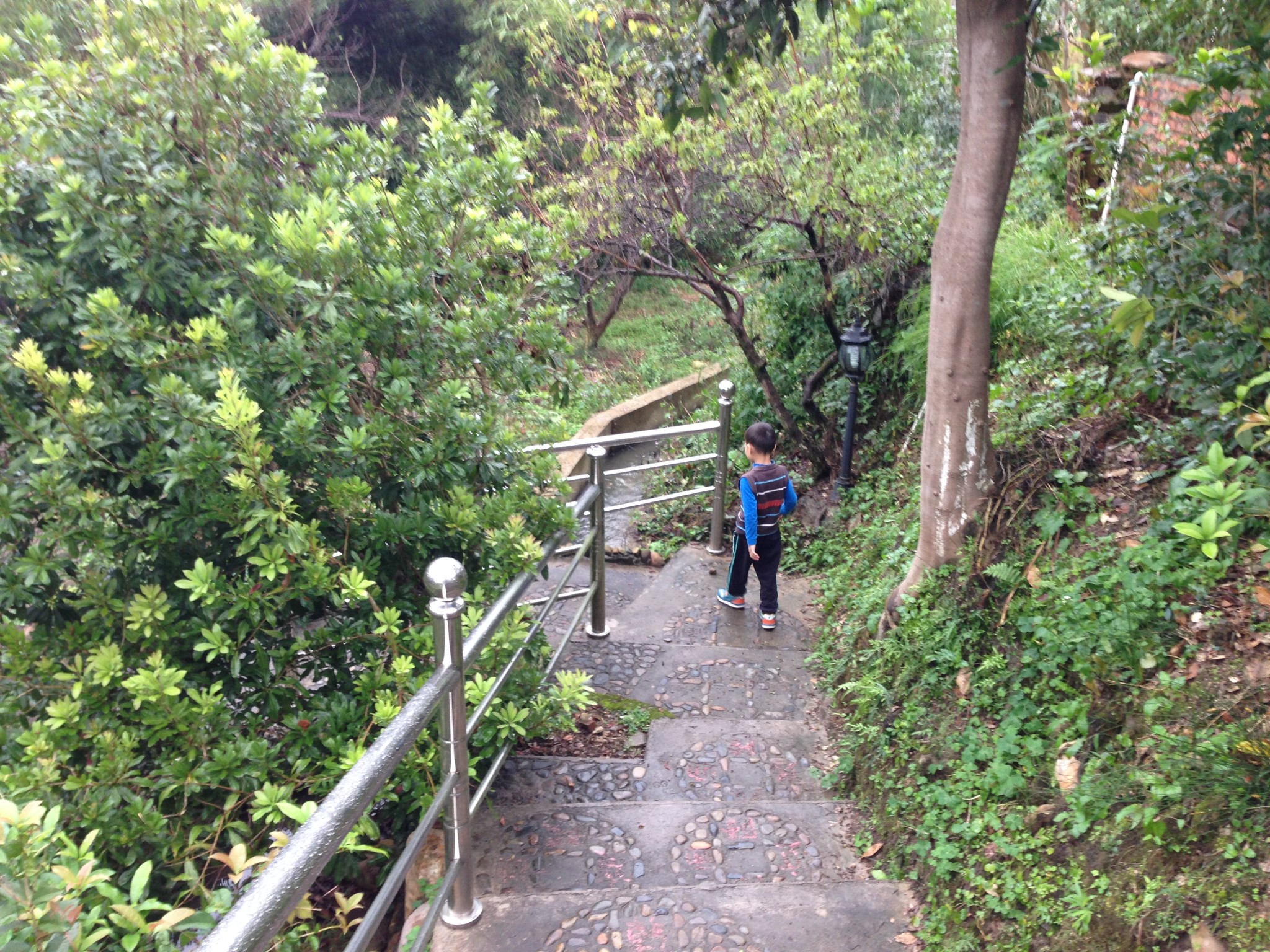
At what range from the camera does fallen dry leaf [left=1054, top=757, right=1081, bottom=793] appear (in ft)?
9.19

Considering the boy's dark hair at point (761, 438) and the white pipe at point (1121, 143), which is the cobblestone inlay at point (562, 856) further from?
the white pipe at point (1121, 143)

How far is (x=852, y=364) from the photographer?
659 cm

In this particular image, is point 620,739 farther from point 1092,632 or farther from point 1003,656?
point 1092,632

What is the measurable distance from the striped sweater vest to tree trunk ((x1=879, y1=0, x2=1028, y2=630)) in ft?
4.17

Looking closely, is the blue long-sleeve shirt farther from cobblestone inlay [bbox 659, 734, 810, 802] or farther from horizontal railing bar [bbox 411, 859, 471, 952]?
horizontal railing bar [bbox 411, 859, 471, 952]

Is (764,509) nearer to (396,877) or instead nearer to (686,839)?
(686,839)

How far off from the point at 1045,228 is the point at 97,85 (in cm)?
636

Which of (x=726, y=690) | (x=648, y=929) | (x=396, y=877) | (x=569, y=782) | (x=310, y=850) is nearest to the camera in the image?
(x=310, y=850)

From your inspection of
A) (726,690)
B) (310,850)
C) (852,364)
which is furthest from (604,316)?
(310,850)

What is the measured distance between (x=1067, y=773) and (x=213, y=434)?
2.88 meters

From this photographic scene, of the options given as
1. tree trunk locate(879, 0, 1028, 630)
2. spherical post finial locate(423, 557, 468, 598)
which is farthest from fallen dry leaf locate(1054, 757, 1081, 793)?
spherical post finial locate(423, 557, 468, 598)

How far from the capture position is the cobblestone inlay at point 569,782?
333 cm

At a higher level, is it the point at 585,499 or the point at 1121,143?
the point at 1121,143

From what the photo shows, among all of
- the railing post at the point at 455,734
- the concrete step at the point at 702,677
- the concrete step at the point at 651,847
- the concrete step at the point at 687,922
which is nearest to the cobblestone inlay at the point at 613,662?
the concrete step at the point at 702,677
